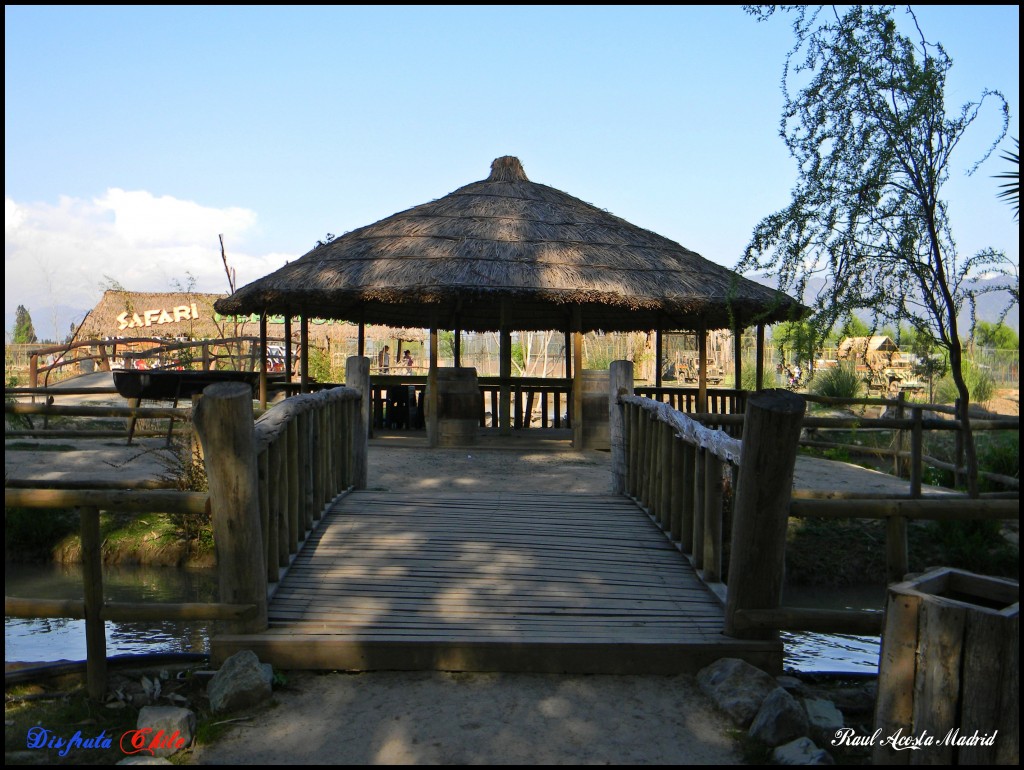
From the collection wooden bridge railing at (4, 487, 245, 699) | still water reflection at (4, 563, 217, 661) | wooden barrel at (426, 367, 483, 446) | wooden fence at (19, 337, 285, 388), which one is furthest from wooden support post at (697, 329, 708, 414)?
wooden fence at (19, 337, 285, 388)

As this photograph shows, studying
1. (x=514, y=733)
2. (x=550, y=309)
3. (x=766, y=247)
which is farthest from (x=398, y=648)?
(x=550, y=309)

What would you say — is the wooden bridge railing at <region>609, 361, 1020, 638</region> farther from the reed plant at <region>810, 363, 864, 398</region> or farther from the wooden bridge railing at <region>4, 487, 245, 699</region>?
the reed plant at <region>810, 363, 864, 398</region>

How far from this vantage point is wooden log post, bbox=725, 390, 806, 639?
388cm

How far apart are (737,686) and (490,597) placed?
1.40m

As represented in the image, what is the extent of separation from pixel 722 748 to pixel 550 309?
1221 cm

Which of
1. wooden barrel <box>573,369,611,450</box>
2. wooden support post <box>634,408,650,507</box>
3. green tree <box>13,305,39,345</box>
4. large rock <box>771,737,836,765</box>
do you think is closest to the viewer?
large rock <box>771,737,836,765</box>

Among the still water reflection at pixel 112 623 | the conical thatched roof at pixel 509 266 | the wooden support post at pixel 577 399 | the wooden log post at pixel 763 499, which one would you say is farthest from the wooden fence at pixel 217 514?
the wooden support post at pixel 577 399

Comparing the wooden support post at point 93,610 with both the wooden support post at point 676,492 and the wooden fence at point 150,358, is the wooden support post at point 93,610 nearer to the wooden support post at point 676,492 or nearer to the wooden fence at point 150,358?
the wooden support post at point 676,492

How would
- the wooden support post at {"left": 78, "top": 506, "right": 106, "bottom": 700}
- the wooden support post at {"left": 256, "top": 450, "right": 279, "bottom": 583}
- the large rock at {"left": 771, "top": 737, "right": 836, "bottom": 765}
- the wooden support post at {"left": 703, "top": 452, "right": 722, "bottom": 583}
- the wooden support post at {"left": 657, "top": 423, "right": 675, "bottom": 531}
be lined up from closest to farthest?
the large rock at {"left": 771, "top": 737, "right": 836, "bottom": 765}
the wooden support post at {"left": 78, "top": 506, "right": 106, "bottom": 700}
the wooden support post at {"left": 256, "top": 450, "right": 279, "bottom": 583}
the wooden support post at {"left": 703, "top": 452, "right": 722, "bottom": 583}
the wooden support post at {"left": 657, "top": 423, "right": 675, "bottom": 531}

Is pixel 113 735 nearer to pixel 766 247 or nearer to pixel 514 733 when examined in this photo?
pixel 514 733

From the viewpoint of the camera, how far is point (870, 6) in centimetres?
621

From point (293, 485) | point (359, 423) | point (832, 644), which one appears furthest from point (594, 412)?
point (293, 485)

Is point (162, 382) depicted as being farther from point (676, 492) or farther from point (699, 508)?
point (699, 508)

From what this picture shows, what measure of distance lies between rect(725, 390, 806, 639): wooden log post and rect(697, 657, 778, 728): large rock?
0.96ft
